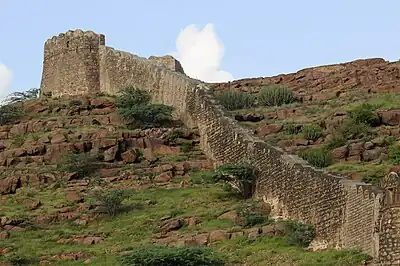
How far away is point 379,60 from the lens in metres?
59.4

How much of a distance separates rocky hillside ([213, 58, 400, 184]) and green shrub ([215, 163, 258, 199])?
2.52m

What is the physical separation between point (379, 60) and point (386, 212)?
35.7 metres

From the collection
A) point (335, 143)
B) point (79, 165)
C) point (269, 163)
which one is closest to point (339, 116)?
point (335, 143)

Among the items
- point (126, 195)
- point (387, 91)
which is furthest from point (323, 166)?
point (387, 91)

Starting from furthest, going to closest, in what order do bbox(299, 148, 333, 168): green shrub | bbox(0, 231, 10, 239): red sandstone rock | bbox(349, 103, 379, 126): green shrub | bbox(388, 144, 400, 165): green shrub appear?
bbox(349, 103, 379, 126): green shrub → bbox(299, 148, 333, 168): green shrub → bbox(388, 144, 400, 165): green shrub → bbox(0, 231, 10, 239): red sandstone rock

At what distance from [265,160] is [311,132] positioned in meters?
7.41

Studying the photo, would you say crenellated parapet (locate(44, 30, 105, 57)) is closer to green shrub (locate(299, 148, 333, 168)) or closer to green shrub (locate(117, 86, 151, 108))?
green shrub (locate(117, 86, 151, 108))

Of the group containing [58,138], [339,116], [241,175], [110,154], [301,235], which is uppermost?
[339,116]

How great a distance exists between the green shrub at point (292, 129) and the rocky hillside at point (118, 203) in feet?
12.7

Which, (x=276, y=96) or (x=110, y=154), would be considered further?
(x=276, y=96)

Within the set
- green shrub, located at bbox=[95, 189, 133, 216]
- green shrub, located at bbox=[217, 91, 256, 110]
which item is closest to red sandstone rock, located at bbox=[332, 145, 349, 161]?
green shrub, located at bbox=[95, 189, 133, 216]

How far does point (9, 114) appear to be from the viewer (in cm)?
4697

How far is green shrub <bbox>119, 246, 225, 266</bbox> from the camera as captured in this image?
2672 cm

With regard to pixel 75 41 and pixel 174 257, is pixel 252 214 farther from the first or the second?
pixel 75 41
